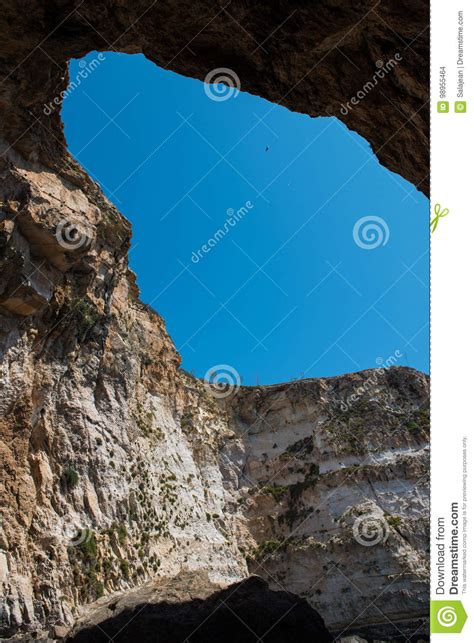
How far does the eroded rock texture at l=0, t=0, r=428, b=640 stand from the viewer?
45.0ft

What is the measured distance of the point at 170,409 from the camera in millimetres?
38781

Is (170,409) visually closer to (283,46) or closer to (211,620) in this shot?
(211,620)

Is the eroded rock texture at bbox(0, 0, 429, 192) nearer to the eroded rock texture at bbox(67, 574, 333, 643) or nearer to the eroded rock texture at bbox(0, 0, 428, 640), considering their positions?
the eroded rock texture at bbox(0, 0, 428, 640)

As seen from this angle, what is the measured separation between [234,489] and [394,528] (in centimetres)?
1214

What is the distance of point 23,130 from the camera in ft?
66.2

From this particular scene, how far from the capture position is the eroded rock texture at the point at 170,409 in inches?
540

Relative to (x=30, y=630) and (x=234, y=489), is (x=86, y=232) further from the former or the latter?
(x=234, y=489)
